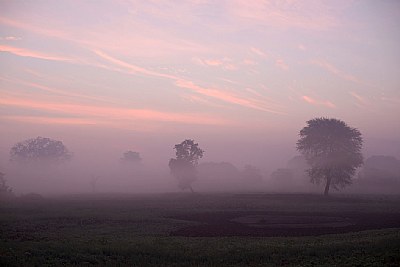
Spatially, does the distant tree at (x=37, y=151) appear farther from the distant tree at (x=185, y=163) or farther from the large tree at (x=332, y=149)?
the large tree at (x=332, y=149)

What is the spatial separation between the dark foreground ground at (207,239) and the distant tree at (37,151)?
111 meters

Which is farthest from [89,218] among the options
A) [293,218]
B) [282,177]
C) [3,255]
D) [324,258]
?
[282,177]

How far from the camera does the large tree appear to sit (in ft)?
251

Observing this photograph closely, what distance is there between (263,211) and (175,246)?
97.0 feet

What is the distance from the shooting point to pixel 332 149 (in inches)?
3059

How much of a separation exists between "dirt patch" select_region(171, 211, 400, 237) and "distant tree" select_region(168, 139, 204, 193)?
48.6 m

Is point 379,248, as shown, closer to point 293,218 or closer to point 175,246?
point 175,246

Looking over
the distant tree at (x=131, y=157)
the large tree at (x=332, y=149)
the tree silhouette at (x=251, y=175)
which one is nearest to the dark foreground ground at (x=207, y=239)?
the large tree at (x=332, y=149)

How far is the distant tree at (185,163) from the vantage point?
100 meters

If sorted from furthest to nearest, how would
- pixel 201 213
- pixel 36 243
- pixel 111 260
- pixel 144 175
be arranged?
pixel 144 175 < pixel 201 213 < pixel 36 243 < pixel 111 260

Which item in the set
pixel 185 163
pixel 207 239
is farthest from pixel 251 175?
pixel 207 239

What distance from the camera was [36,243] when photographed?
25469 mm

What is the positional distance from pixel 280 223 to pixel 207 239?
14.4 m

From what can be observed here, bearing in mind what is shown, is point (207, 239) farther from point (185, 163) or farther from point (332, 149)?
point (185, 163)
